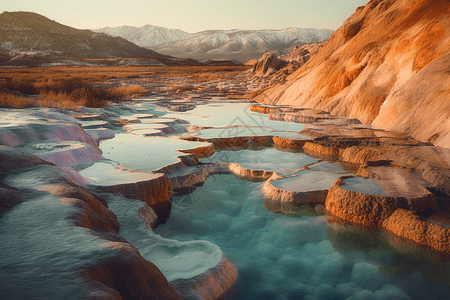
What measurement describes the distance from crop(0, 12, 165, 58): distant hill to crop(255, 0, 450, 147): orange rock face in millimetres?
65561

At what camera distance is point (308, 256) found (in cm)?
313

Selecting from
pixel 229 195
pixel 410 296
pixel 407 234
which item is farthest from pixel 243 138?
pixel 410 296

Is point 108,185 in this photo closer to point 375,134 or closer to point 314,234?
point 314,234

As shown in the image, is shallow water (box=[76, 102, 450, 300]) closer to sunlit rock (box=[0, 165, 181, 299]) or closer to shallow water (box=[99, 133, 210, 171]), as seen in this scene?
shallow water (box=[99, 133, 210, 171])

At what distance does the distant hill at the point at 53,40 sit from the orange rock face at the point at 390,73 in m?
65.6

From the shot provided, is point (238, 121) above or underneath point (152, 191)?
above

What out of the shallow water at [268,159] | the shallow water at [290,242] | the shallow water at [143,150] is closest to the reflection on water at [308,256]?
the shallow water at [290,242]

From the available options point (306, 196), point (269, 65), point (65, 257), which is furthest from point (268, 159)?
point (269, 65)

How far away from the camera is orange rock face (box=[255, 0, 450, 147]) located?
5.93 meters

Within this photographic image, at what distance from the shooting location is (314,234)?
3.44 m

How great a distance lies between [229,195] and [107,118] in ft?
16.1

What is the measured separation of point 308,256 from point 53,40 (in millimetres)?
83394

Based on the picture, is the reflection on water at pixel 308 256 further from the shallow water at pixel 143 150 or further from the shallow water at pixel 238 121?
the shallow water at pixel 238 121

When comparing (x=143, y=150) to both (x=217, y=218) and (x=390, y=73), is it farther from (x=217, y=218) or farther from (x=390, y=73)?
(x=390, y=73)
